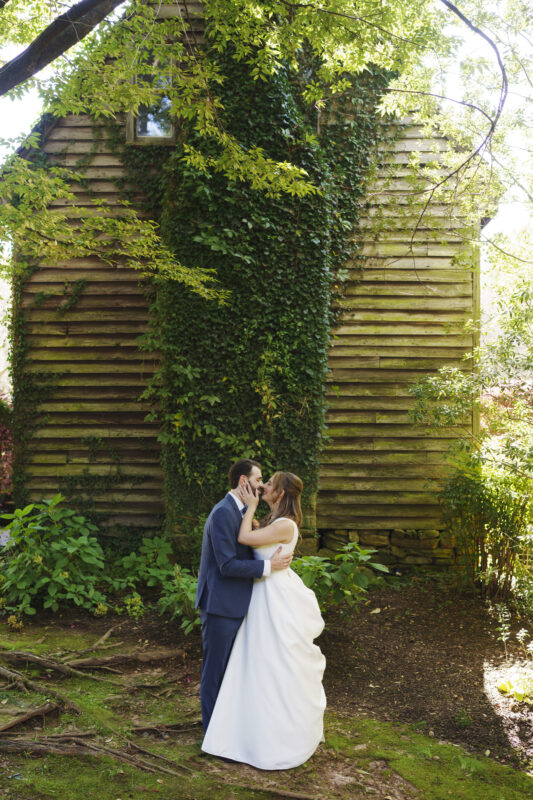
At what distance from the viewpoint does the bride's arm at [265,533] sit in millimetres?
4039

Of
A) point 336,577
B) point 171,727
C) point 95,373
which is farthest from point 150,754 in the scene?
point 95,373

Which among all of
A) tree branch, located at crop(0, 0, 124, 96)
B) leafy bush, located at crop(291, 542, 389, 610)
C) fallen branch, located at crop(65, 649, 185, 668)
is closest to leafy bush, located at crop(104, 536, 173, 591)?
fallen branch, located at crop(65, 649, 185, 668)

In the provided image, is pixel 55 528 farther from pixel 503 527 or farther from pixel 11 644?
pixel 503 527

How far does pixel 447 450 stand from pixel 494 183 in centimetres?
372

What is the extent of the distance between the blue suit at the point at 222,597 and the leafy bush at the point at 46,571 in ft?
9.95

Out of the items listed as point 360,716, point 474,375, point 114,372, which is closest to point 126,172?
point 114,372

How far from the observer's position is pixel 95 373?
8.55 m

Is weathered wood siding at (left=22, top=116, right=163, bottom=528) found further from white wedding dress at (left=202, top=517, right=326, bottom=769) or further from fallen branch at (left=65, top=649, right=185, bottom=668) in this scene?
white wedding dress at (left=202, top=517, right=326, bottom=769)

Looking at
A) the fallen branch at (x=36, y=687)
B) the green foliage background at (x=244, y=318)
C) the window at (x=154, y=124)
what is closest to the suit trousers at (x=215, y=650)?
the fallen branch at (x=36, y=687)

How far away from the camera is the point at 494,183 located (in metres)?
7.77

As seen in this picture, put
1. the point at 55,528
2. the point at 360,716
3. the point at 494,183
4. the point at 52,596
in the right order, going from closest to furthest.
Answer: the point at 360,716
the point at 52,596
the point at 55,528
the point at 494,183

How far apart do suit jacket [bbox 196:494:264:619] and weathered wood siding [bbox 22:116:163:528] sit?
15.1 ft

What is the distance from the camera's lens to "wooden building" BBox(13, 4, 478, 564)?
8500 mm

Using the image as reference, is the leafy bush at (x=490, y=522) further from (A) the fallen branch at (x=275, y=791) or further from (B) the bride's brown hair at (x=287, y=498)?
(A) the fallen branch at (x=275, y=791)
